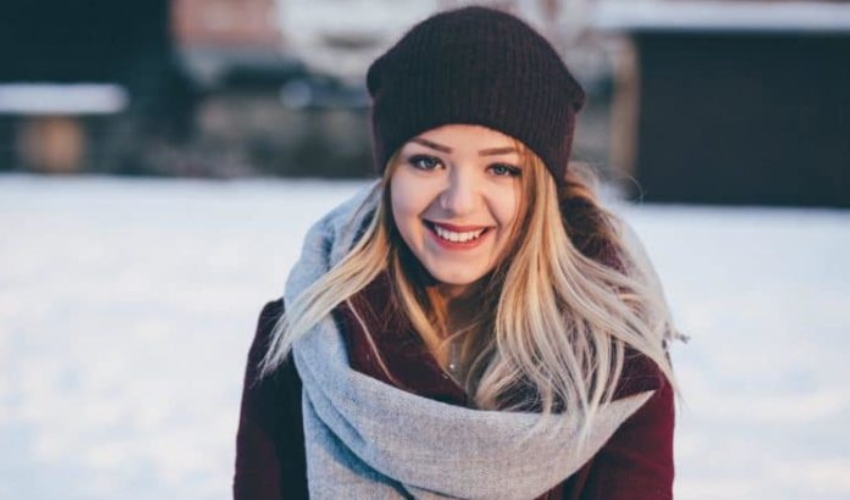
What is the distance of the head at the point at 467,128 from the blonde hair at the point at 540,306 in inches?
1.5

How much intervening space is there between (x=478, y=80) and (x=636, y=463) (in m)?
0.62

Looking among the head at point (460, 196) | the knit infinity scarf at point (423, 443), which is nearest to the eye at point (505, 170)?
the head at point (460, 196)

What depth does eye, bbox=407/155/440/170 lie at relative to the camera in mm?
1578

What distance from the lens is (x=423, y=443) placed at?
1.45 metres

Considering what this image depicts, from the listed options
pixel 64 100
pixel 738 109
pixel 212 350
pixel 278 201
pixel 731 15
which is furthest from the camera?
pixel 64 100

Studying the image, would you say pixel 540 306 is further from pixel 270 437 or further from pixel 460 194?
pixel 270 437

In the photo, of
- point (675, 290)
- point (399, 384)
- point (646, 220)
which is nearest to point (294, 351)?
point (399, 384)

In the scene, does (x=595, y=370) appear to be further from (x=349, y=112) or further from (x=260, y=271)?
(x=349, y=112)

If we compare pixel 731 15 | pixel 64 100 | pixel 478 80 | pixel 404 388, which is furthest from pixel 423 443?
pixel 64 100

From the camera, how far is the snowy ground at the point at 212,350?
3.29 metres

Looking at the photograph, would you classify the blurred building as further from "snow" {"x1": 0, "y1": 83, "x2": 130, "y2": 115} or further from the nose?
the nose

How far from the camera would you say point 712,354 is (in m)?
4.86

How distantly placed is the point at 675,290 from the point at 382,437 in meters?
5.38

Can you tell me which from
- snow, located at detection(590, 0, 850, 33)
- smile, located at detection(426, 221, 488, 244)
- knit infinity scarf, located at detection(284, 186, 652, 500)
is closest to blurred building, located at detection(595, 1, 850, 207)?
snow, located at detection(590, 0, 850, 33)
